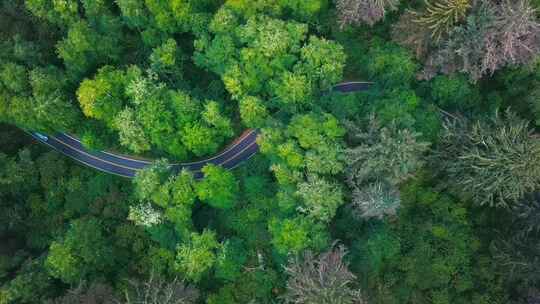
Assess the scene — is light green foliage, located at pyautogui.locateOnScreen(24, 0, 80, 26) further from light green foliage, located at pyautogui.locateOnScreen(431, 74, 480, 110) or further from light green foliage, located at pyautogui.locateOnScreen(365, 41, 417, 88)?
light green foliage, located at pyautogui.locateOnScreen(431, 74, 480, 110)

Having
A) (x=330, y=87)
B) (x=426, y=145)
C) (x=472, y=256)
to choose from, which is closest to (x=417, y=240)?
(x=472, y=256)

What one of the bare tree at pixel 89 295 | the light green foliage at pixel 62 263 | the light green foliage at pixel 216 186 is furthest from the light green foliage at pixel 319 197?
the light green foliage at pixel 62 263

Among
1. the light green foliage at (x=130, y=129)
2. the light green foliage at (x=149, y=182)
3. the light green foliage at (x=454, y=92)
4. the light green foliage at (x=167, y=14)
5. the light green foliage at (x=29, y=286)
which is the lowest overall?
the light green foliage at (x=29, y=286)

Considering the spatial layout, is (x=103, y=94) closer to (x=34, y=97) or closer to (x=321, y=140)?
(x=34, y=97)

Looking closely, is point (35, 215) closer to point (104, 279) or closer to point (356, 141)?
point (104, 279)

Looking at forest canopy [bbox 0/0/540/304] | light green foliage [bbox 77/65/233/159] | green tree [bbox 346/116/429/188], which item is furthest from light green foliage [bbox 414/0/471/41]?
light green foliage [bbox 77/65/233/159]

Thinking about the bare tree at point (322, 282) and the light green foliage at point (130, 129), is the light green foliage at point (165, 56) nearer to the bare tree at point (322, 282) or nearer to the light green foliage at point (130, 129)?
the light green foliage at point (130, 129)
